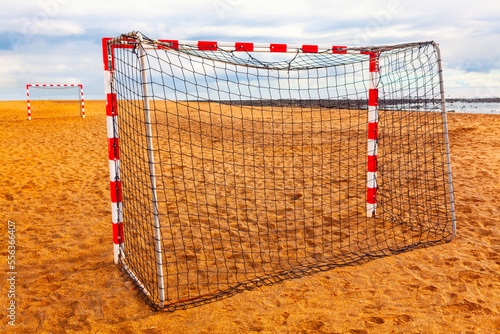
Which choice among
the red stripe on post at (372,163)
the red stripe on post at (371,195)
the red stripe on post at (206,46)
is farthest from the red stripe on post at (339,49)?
the red stripe on post at (371,195)

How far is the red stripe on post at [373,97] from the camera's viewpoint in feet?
16.7

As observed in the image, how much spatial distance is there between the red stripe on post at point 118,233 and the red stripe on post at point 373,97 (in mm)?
3709

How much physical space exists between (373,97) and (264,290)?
3.17m

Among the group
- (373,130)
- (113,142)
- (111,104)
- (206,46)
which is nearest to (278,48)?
(206,46)

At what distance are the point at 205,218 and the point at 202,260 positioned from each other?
4.39 feet

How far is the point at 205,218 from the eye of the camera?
18.1 feet

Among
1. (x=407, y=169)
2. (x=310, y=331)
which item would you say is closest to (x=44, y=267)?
(x=310, y=331)

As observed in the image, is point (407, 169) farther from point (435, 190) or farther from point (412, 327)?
point (412, 327)

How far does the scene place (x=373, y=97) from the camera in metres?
5.11

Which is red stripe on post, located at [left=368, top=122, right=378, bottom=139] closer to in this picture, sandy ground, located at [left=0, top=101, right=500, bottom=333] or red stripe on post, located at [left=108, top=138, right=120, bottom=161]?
sandy ground, located at [left=0, top=101, right=500, bottom=333]

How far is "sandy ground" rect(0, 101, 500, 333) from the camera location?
302 centimetres

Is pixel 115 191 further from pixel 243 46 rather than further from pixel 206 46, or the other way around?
pixel 243 46

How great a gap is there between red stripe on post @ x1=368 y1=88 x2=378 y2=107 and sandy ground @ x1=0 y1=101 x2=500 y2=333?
210 cm

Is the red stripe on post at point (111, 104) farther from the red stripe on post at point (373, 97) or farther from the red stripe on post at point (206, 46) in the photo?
the red stripe on post at point (373, 97)
